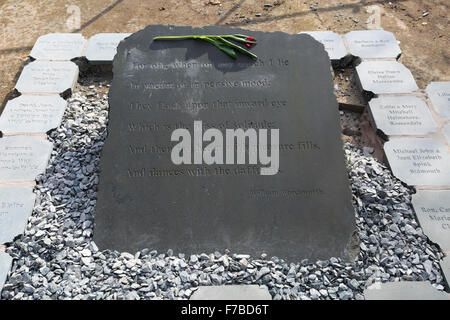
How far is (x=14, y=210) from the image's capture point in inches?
122

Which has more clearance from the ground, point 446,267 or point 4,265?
point 446,267

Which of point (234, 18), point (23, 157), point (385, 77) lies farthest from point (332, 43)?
point (23, 157)

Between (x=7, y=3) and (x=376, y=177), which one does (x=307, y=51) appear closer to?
(x=376, y=177)

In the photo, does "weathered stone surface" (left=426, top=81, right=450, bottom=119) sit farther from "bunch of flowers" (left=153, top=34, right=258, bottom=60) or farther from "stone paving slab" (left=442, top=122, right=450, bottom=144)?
"bunch of flowers" (left=153, top=34, right=258, bottom=60)

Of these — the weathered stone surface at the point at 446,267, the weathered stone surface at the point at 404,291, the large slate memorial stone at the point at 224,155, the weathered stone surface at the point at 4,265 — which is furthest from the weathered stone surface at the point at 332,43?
the weathered stone surface at the point at 4,265

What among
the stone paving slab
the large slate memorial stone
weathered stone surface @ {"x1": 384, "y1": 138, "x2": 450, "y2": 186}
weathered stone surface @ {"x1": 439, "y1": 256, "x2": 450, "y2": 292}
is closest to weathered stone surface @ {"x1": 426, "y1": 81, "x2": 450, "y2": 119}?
the stone paving slab

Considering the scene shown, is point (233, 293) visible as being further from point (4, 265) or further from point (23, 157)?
point (23, 157)

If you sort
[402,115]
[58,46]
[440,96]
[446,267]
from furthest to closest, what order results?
[58,46] < [440,96] < [402,115] < [446,267]

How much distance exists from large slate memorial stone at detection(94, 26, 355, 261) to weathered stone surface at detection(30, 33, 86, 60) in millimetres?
1614

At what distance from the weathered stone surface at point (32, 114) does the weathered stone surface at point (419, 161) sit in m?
3.15

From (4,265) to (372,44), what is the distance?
4296 millimetres

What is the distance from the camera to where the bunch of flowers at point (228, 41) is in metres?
3.29

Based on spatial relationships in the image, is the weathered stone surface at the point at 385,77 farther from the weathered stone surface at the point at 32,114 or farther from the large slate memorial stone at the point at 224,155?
the weathered stone surface at the point at 32,114

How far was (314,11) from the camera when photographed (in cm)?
543
